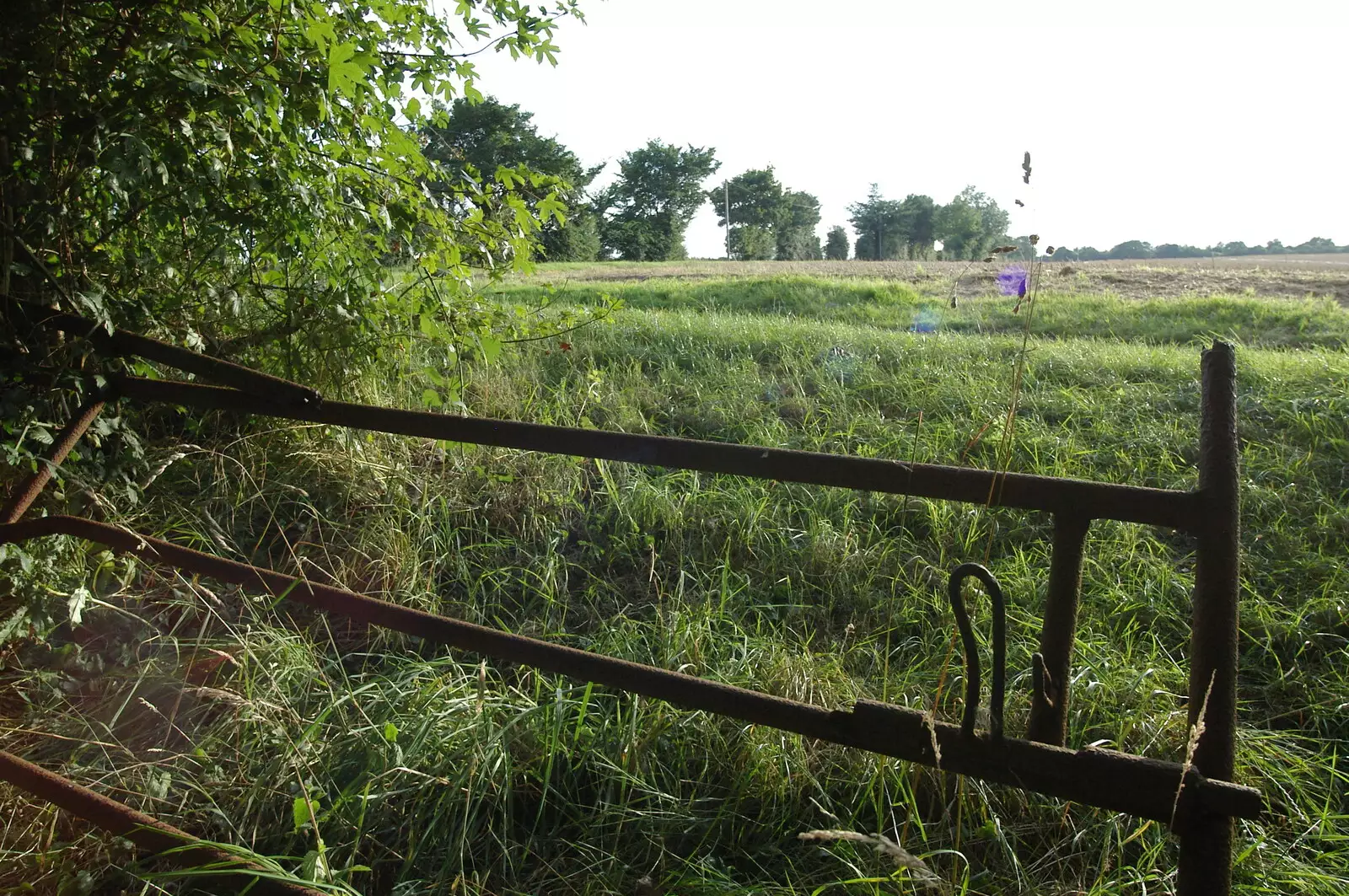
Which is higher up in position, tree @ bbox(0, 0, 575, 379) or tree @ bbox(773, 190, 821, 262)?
tree @ bbox(773, 190, 821, 262)

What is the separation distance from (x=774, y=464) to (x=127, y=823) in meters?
1.28

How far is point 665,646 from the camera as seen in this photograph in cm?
257

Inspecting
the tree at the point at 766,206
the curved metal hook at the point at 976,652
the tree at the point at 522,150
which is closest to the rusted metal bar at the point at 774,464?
the curved metal hook at the point at 976,652

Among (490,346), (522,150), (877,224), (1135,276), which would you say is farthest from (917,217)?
(490,346)

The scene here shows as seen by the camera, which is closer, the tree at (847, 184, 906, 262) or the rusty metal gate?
the rusty metal gate

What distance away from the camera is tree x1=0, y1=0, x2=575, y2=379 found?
82.7 inches

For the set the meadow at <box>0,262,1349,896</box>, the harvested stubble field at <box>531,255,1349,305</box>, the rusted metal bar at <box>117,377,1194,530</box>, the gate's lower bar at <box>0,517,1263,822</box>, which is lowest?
the meadow at <box>0,262,1349,896</box>

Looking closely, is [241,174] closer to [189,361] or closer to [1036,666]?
[189,361]

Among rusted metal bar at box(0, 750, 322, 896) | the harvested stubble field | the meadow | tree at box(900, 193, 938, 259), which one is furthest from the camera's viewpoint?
tree at box(900, 193, 938, 259)

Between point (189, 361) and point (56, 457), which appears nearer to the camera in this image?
point (189, 361)

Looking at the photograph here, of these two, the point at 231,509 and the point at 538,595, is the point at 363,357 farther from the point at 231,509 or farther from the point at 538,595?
the point at 538,595

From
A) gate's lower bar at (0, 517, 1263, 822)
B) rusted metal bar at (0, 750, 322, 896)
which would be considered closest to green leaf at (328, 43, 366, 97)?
gate's lower bar at (0, 517, 1263, 822)

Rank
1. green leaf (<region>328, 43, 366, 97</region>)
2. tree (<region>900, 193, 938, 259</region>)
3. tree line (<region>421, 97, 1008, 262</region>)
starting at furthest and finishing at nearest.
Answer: tree (<region>900, 193, 938, 259</region>), tree line (<region>421, 97, 1008, 262</region>), green leaf (<region>328, 43, 366, 97</region>)

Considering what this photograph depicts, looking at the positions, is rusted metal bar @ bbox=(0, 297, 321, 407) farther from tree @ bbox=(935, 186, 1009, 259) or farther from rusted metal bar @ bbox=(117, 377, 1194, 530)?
tree @ bbox=(935, 186, 1009, 259)
